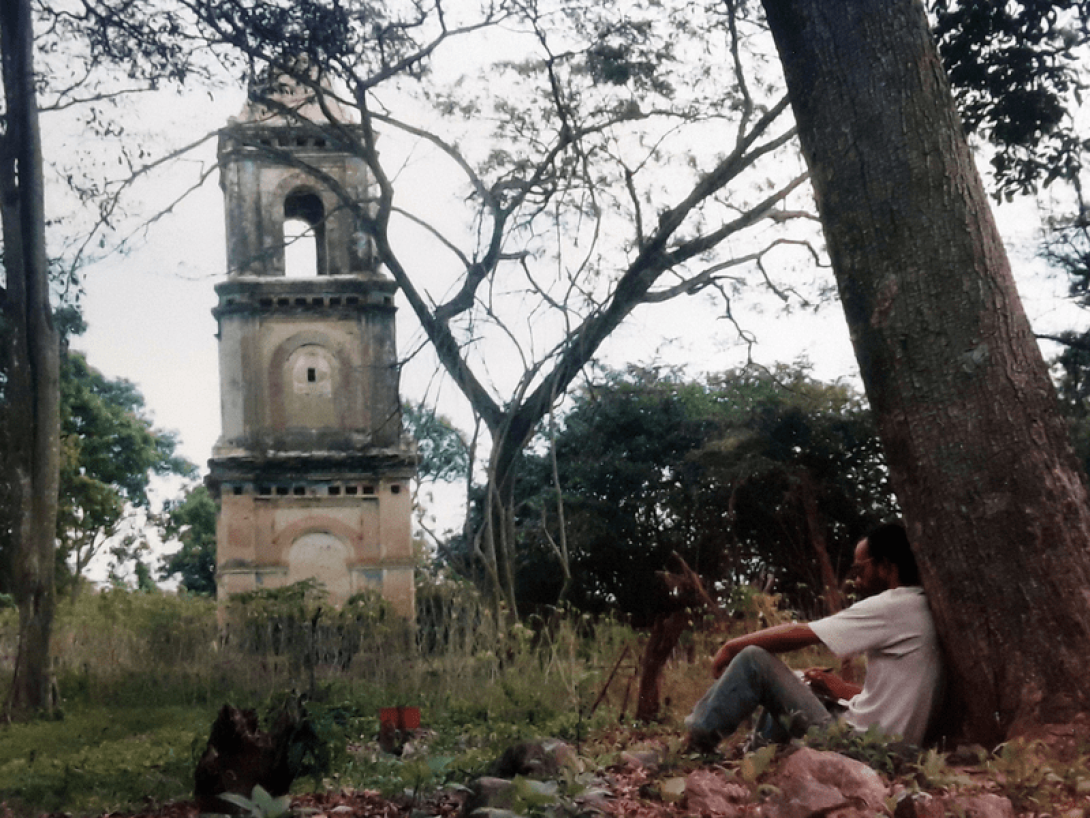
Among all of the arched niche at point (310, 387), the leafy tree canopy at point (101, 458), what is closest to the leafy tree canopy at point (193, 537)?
the leafy tree canopy at point (101, 458)

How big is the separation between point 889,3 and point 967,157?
62 centimetres

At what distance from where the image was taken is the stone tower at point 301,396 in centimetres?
1395

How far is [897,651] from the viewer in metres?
4.16

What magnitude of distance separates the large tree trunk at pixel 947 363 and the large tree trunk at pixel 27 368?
259 inches

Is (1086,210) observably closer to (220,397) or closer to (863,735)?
(863,735)

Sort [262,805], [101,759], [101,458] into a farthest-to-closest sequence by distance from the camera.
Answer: [101,458] < [101,759] < [262,805]

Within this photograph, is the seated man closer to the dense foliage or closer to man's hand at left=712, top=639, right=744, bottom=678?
man's hand at left=712, top=639, right=744, bottom=678

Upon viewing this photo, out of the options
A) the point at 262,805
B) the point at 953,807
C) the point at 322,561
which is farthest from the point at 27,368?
the point at 953,807

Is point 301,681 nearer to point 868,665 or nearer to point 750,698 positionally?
point 750,698

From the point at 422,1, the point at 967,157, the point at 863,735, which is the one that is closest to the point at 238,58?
the point at 422,1

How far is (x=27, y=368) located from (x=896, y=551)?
6.95m

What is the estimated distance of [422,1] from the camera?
12.6 metres

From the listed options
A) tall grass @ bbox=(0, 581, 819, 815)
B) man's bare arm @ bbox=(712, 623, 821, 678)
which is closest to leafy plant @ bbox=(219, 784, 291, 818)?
tall grass @ bbox=(0, 581, 819, 815)

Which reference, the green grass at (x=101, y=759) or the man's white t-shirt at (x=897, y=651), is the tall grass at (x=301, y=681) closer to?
the green grass at (x=101, y=759)
